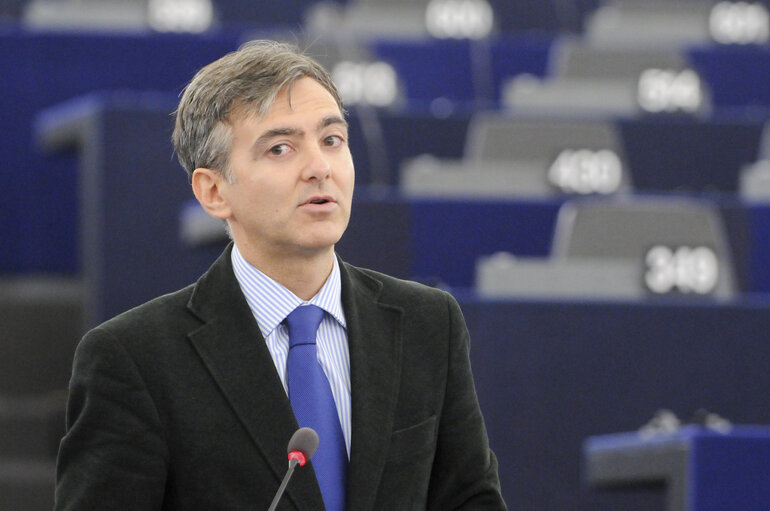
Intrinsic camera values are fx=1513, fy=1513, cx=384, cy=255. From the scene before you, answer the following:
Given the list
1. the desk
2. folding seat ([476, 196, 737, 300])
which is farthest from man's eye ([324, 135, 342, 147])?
folding seat ([476, 196, 737, 300])

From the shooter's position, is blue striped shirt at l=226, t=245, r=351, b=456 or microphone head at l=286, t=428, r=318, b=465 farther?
blue striped shirt at l=226, t=245, r=351, b=456

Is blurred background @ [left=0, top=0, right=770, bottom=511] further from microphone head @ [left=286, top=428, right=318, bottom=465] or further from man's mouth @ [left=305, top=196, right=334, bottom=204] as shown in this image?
microphone head @ [left=286, top=428, right=318, bottom=465]

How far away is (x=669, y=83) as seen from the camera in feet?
18.0

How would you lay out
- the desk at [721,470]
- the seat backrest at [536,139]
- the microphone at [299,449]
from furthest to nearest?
1. the seat backrest at [536,139]
2. the desk at [721,470]
3. the microphone at [299,449]

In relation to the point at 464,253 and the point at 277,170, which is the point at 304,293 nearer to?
the point at 277,170

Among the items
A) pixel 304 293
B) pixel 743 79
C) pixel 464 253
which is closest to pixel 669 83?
pixel 743 79

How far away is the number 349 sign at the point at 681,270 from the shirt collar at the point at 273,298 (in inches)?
82.2

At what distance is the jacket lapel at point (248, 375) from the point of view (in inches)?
54.7

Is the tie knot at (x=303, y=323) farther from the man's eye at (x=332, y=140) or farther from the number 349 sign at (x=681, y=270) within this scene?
the number 349 sign at (x=681, y=270)

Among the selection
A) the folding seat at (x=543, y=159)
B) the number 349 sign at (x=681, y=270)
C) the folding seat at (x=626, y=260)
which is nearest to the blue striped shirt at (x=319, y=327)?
the folding seat at (x=626, y=260)

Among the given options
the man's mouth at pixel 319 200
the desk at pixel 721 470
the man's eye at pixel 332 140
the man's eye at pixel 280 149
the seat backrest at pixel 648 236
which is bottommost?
the desk at pixel 721 470

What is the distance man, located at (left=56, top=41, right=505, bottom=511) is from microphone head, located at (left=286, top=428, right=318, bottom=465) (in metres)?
0.05

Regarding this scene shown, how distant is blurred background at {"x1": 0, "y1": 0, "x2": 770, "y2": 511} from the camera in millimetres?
3154

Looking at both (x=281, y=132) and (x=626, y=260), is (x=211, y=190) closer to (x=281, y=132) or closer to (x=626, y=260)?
(x=281, y=132)
